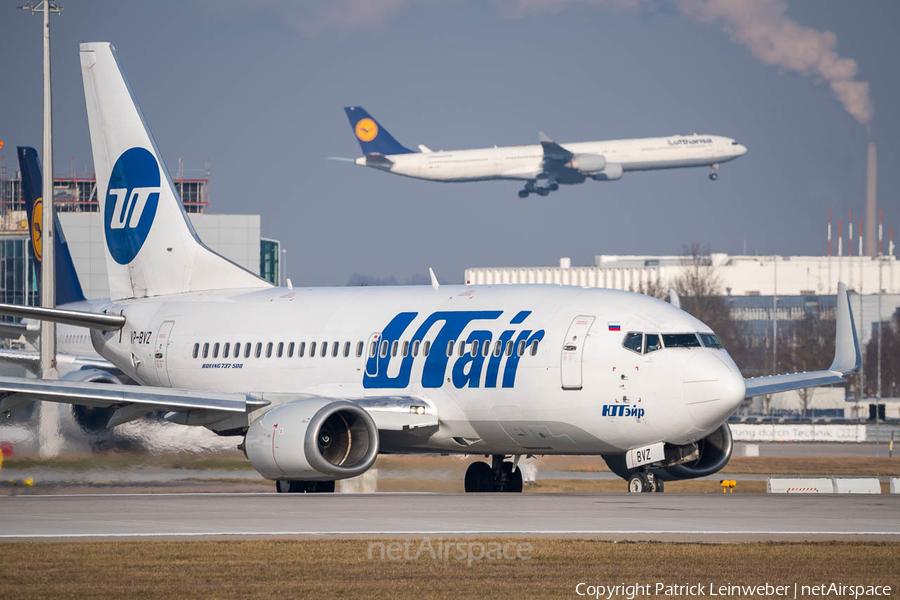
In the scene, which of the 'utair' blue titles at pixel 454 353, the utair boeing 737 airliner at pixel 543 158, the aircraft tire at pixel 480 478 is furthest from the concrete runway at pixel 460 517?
the utair boeing 737 airliner at pixel 543 158

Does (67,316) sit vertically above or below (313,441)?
above

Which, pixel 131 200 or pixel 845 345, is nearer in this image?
pixel 845 345

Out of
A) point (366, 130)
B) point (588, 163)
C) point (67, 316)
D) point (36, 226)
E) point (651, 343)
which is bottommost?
point (651, 343)

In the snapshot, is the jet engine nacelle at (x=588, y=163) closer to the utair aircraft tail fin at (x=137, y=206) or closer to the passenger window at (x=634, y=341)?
the utair aircraft tail fin at (x=137, y=206)

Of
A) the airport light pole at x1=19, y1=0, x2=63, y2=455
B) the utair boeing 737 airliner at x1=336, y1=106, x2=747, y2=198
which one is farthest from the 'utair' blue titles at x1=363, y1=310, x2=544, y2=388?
the utair boeing 737 airliner at x1=336, y1=106, x2=747, y2=198

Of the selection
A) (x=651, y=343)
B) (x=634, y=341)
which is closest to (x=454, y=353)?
(x=634, y=341)

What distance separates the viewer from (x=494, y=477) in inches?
1196

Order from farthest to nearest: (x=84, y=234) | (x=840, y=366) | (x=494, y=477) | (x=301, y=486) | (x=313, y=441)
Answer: (x=84, y=234)
(x=840, y=366)
(x=494, y=477)
(x=301, y=486)
(x=313, y=441)

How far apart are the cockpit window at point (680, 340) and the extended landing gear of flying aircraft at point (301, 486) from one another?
823cm

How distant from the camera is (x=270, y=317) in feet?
105

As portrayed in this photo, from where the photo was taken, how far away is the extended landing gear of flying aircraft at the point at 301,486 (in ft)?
95.1

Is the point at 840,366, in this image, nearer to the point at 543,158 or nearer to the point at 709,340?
the point at 709,340

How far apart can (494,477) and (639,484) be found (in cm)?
492

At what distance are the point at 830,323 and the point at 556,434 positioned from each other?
105 meters
